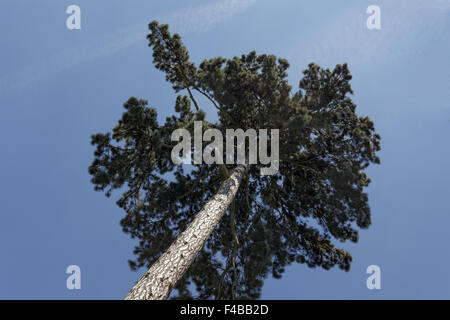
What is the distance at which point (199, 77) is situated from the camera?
24.8 feet

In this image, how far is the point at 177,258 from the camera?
4.12 m

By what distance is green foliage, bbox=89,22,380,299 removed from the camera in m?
6.25

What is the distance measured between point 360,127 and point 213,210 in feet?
16.5

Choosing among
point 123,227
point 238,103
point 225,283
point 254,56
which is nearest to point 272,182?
point 238,103

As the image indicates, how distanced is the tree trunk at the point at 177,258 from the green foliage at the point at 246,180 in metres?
1.66

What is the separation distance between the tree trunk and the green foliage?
5.44ft

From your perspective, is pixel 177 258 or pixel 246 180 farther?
pixel 246 180

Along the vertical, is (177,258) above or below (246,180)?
below

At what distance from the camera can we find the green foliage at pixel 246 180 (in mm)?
6254

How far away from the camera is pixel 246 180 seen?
8109mm

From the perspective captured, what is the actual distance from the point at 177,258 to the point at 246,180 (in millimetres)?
4389

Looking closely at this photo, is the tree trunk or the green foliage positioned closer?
the tree trunk

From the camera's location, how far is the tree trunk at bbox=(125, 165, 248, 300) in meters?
3.51
